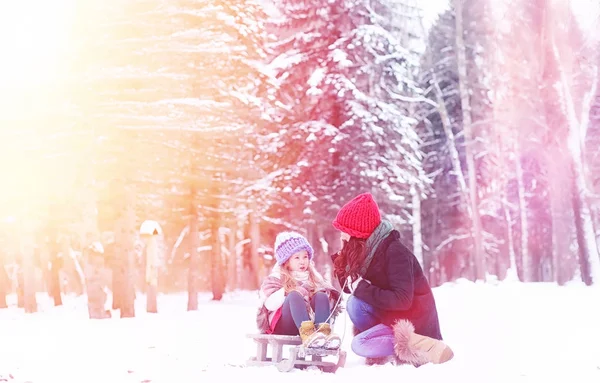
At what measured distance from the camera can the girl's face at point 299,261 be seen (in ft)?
23.4

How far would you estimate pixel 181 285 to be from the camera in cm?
5034

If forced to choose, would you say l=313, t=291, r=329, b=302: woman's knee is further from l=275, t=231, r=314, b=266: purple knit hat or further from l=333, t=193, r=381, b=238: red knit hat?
l=333, t=193, r=381, b=238: red knit hat

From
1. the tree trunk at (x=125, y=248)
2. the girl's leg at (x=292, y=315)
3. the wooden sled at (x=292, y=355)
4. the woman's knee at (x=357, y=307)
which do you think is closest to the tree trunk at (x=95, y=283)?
the tree trunk at (x=125, y=248)

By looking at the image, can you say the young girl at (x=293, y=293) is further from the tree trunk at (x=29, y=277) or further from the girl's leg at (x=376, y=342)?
the tree trunk at (x=29, y=277)

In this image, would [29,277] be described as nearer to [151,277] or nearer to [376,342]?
[151,277]

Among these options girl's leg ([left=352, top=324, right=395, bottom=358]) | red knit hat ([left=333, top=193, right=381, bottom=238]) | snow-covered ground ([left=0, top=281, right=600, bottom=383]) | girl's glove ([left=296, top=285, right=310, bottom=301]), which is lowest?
snow-covered ground ([left=0, top=281, right=600, bottom=383])

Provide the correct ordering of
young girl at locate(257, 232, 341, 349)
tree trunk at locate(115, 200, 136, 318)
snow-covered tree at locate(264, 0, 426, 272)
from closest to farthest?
young girl at locate(257, 232, 341, 349)
tree trunk at locate(115, 200, 136, 318)
snow-covered tree at locate(264, 0, 426, 272)

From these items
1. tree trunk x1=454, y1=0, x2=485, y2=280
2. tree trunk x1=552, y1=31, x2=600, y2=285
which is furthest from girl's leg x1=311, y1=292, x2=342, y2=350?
tree trunk x1=454, y1=0, x2=485, y2=280

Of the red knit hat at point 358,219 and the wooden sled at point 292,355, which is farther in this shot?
the red knit hat at point 358,219

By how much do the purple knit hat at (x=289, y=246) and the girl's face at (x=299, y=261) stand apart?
1.9 inches

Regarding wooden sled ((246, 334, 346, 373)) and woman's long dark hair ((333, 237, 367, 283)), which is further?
woman's long dark hair ((333, 237, 367, 283))

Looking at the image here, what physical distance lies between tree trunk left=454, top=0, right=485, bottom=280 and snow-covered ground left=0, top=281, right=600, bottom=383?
1100 centimetres

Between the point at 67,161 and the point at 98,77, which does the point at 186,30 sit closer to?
the point at 98,77

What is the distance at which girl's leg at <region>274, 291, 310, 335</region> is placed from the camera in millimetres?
6812
